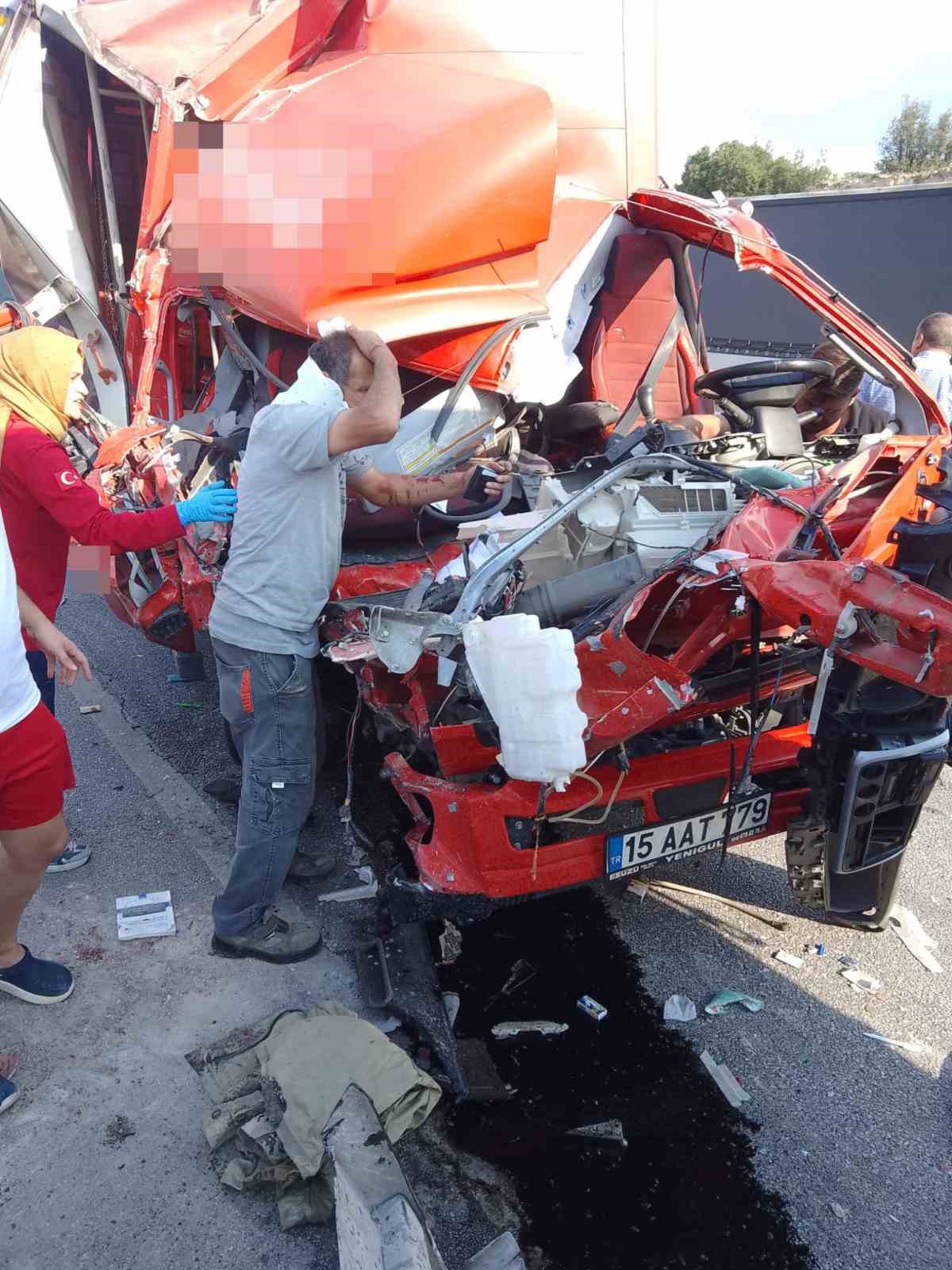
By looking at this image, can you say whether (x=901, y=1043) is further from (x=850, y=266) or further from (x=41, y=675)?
(x=850, y=266)

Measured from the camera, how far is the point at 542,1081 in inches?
102

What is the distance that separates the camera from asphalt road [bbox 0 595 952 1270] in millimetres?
2156

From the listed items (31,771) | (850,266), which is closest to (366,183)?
(31,771)

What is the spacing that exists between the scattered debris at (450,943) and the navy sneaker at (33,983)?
1.17 metres

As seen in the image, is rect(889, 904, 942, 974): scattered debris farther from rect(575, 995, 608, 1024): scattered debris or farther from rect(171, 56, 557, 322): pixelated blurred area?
rect(171, 56, 557, 322): pixelated blurred area

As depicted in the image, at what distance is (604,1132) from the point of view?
2412 mm

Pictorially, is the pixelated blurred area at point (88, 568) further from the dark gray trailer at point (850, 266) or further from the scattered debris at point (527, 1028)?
the dark gray trailer at point (850, 266)

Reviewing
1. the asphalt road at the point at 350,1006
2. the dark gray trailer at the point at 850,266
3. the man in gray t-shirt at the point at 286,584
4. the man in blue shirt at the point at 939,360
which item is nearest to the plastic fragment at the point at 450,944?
the asphalt road at the point at 350,1006

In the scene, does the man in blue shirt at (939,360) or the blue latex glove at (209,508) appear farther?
the man in blue shirt at (939,360)

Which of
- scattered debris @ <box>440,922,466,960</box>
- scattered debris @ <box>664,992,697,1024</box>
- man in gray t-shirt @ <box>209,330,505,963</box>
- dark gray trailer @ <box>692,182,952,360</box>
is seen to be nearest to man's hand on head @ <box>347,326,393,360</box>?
man in gray t-shirt @ <box>209,330,505,963</box>

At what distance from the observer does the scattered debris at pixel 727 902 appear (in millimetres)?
3246

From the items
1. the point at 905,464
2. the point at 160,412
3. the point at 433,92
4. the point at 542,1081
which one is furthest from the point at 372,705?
the point at 160,412

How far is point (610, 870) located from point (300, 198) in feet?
8.04

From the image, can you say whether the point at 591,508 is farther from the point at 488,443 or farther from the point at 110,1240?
the point at 110,1240
